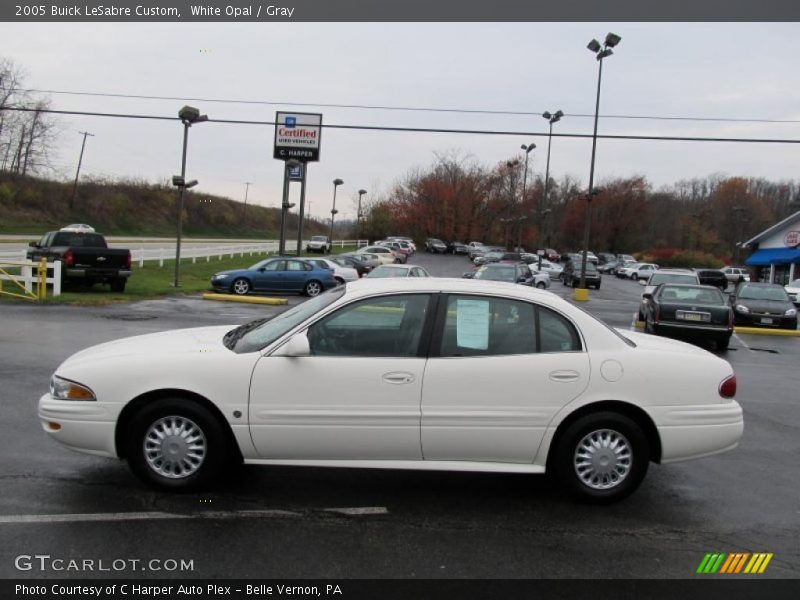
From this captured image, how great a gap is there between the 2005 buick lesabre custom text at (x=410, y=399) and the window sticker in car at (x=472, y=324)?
0.4 inches

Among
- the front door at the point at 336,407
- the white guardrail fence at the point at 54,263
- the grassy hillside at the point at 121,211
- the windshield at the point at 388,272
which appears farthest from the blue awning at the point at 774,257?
the grassy hillside at the point at 121,211

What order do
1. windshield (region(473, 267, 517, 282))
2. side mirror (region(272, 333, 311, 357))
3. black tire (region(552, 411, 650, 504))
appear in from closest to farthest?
side mirror (region(272, 333, 311, 357)) → black tire (region(552, 411, 650, 504)) → windshield (region(473, 267, 517, 282))

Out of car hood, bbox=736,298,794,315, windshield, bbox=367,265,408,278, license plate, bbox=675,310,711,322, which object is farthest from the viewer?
windshield, bbox=367,265,408,278

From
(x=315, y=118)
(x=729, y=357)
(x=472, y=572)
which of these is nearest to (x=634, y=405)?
(x=472, y=572)

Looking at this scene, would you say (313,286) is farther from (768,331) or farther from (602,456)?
Result: (602,456)

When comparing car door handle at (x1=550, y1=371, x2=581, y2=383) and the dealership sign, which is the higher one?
the dealership sign

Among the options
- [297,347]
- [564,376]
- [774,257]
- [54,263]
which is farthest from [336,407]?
[774,257]

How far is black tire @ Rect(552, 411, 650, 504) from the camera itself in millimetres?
4570

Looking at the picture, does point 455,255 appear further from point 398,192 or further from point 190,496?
point 190,496

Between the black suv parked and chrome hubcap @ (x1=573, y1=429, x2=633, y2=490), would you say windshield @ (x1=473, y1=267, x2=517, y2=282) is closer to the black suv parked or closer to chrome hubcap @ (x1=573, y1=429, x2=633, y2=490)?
chrome hubcap @ (x1=573, y1=429, x2=633, y2=490)

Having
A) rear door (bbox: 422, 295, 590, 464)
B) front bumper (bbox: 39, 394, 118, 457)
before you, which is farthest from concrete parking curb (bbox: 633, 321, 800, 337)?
front bumper (bbox: 39, 394, 118, 457)

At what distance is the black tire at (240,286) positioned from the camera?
2375 centimetres

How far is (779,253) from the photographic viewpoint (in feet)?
150
